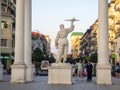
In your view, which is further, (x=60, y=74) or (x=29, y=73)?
(x=29, y=73)

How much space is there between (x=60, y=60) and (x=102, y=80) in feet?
13.5

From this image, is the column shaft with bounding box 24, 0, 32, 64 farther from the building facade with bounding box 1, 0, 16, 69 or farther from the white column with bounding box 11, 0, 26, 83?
the building facade with bounding box 1, 0, 16, 69

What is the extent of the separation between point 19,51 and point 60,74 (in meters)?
4.57

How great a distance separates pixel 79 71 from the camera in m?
46.1

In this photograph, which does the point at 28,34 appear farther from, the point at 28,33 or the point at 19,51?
the point at 19,51

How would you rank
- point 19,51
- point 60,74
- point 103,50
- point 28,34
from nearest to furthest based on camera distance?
point 60,74 < point 103,50 < point 19,51 < point 28,34

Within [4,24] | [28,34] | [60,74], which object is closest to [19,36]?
[28,34]

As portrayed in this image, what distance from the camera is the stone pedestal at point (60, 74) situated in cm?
3697

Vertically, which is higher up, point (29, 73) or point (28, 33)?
point (28, 33)

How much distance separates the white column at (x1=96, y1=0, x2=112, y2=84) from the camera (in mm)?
37812

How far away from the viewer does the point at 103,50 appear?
38438mm

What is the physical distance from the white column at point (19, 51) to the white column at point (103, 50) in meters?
6.85

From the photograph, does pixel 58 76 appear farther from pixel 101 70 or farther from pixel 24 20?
pixel 24 20

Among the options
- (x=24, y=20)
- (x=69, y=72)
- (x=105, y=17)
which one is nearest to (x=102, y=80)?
(x=69, y=72)
